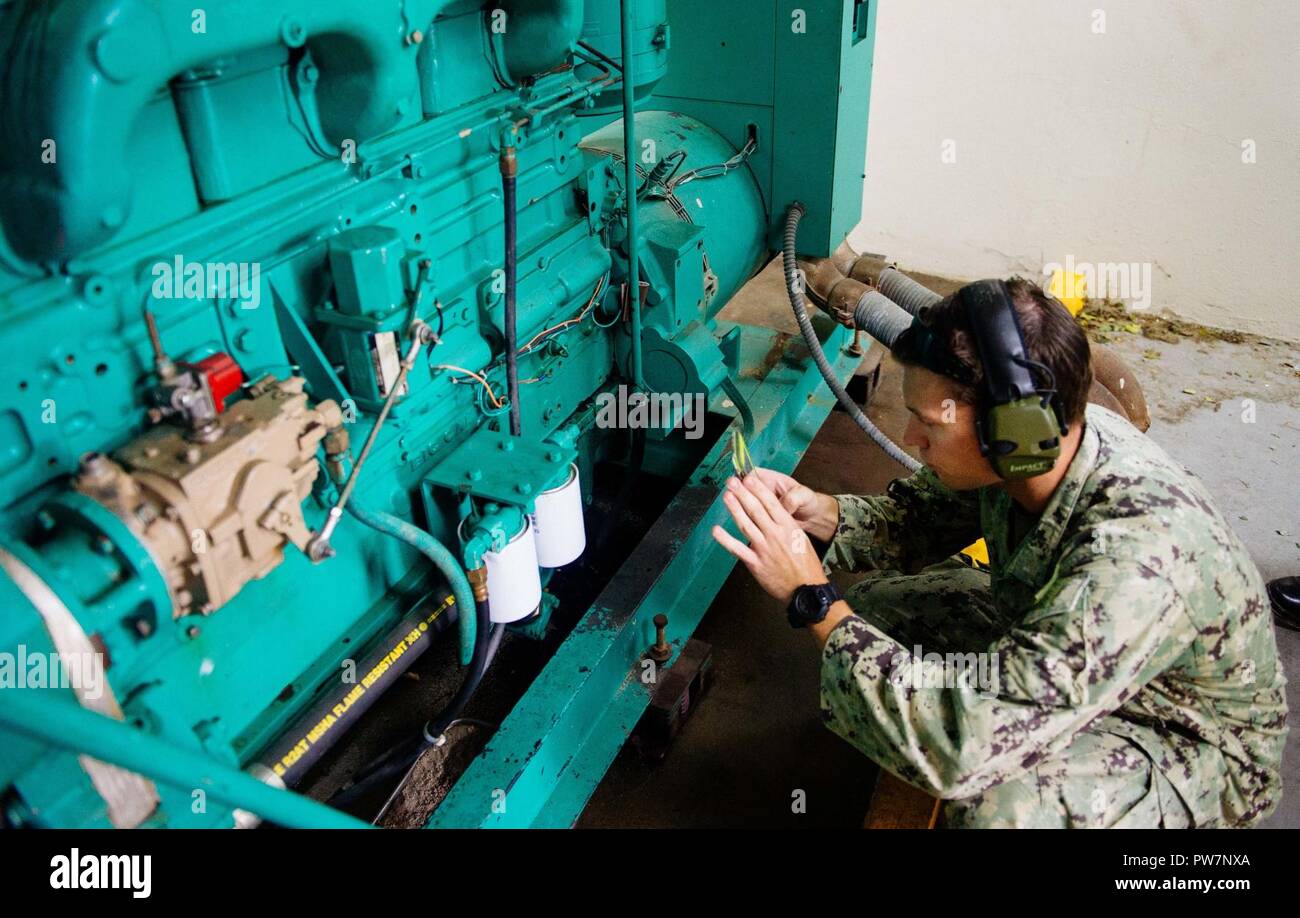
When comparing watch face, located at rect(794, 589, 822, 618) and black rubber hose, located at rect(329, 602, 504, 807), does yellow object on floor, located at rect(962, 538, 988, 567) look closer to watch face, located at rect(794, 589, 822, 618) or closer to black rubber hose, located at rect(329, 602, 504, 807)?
watch face, located at rect(794, 589, 822, 618)

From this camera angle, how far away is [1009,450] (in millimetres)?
1655

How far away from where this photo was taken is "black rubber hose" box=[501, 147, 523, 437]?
1999mm

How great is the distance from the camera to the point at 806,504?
2.27m

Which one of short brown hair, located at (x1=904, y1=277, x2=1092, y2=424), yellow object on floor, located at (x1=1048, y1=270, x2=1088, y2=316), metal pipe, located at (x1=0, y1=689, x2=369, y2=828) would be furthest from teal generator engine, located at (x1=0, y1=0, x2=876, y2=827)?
yellow object on floor, located at (x1=1048, y1=270, x2=1088, y2=316)

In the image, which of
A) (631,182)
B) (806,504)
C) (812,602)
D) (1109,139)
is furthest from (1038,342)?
(1109,139)

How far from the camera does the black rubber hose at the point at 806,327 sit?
10.5ft

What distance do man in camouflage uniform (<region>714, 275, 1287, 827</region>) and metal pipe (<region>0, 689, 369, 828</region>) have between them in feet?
3.27

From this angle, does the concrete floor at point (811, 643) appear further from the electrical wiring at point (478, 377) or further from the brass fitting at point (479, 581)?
the electrical wiring at point (478, 377)

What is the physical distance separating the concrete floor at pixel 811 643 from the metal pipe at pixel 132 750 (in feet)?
4.05

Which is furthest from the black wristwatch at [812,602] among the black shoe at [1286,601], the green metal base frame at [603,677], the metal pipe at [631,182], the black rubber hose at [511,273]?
the black shoe at [1286,601]

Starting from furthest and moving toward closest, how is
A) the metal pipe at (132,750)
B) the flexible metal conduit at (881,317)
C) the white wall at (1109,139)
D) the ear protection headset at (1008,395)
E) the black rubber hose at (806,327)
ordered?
the white wall at (1109,139) < the black rubber hose at (806,327) < the flexible metal conduit at (881,317) < the ear protection headset at (1008,395) < the metal pipe at (132,750)

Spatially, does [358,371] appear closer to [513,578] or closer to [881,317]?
[513,578]

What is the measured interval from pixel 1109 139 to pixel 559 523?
10.9 ft
